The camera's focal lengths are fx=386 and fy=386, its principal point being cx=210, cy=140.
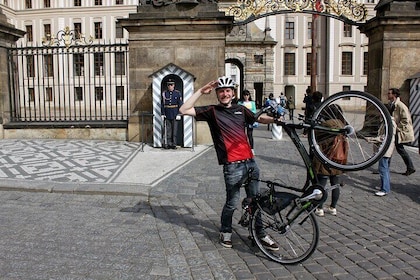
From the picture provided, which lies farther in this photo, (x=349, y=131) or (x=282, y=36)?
(x=282, y=36)

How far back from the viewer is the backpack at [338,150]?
13.3ft

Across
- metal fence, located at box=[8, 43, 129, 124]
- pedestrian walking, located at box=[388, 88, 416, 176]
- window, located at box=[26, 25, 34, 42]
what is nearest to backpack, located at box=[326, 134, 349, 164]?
pedestrian walking, located at box=[388, 88, 416, 176]

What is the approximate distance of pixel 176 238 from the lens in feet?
15.0

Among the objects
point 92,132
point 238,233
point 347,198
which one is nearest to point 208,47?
point 92,132

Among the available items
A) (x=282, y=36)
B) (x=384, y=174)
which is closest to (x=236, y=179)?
(x=384, y=174)

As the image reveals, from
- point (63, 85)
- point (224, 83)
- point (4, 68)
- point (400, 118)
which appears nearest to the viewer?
point (224, 83)

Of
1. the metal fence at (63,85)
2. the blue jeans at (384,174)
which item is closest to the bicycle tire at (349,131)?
the blue jeans at (384,174)

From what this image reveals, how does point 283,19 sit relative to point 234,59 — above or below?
above

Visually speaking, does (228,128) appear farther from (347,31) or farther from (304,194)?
(347,31)

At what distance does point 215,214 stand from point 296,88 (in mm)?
42618

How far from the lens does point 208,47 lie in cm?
1158

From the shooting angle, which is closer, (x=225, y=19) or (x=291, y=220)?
(x=291, y=220)

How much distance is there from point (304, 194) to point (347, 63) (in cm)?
4487

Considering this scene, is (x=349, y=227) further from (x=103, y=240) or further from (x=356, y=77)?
(x=356, y=77)
